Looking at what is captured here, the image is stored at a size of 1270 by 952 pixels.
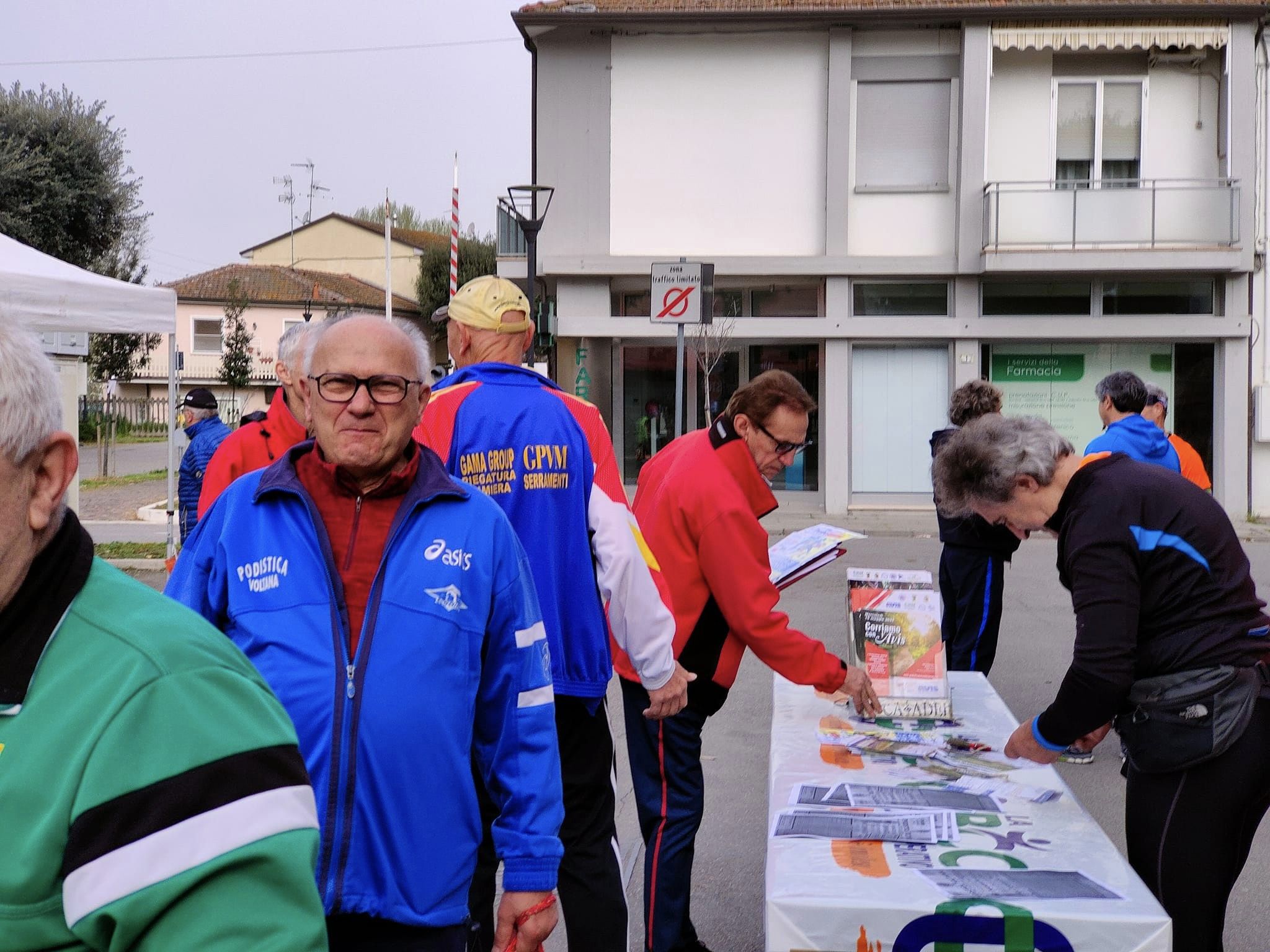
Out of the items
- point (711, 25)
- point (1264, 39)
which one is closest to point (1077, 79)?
point (1264, 39)

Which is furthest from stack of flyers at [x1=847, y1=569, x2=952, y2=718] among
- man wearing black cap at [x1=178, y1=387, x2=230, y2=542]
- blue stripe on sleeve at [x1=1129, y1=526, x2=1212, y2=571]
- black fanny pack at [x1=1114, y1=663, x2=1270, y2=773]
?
man wearing black cap at [x1=178, y1=387, x2=230, y2=542]

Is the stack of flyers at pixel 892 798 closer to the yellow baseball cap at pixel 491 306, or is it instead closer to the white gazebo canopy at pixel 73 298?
the yellow baseball cap at pixel 491 306

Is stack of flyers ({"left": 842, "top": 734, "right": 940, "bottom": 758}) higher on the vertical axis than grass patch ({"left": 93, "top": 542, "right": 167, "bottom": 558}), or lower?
higher

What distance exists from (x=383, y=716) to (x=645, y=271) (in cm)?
1822

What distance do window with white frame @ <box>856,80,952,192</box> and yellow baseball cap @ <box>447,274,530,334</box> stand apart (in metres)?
17.2

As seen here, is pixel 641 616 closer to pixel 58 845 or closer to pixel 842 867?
pixel 842 867

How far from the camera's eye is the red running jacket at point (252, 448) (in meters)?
4.55

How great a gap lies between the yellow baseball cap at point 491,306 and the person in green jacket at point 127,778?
2.33 m

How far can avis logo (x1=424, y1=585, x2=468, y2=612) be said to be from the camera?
2332mm

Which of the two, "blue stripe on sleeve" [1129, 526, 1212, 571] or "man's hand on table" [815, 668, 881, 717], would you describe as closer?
"blue stripe on sleeve" [1129, 526, 1212, 571]

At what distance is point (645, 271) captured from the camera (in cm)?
2006

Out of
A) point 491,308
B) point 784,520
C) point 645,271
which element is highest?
point 645,271

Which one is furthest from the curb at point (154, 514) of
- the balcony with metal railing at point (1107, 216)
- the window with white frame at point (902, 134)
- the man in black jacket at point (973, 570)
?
the man in black jacket at point (973, 570)

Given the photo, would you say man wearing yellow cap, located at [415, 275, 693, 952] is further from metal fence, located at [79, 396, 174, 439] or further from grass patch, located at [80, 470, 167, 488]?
metal fence, located at [79, 396, 174, 439]
